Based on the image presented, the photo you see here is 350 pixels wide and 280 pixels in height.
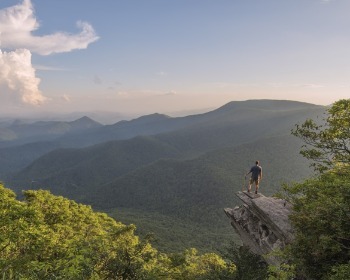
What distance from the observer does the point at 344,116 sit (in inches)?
1204

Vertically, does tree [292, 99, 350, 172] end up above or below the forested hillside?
above

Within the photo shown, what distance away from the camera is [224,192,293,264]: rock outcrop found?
92.3 feet

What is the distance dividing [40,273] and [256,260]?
23.0m

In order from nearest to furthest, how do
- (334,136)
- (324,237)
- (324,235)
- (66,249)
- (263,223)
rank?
(324,237), (324,235), (66,249), (334,136), (263,223)

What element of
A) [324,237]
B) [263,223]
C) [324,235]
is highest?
[324,237]

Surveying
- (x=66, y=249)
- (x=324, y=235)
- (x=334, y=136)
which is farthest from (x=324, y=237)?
(x=66, y=249)

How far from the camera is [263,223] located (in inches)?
1309

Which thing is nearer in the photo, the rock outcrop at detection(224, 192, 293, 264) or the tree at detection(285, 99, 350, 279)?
the tree at detection(285, 99, 350, 279)

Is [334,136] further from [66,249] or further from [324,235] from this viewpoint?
[66,249]

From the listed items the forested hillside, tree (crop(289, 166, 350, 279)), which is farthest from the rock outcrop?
tree (crop(289, 166, 350, 279))

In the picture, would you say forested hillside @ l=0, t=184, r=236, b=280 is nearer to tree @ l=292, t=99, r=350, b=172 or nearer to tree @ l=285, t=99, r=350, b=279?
tree @ l=285, t=99, r=350, b=279

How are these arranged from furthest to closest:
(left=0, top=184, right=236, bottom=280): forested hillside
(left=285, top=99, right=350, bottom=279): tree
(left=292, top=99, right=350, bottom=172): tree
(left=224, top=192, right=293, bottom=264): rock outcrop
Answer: (left=292, top=99, right=350, bottom=172): tree, (left=224, top=192, right=293, bottom=264): rock outcrop, (left=285, top=99, right=350, bottom=279): tree, (left=0, top=184, right=236, bottom=280): forested hillside

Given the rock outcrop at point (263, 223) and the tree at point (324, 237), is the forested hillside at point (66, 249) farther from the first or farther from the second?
the tree at point (324, 237)

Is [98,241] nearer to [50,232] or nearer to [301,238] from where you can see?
[50,232]
